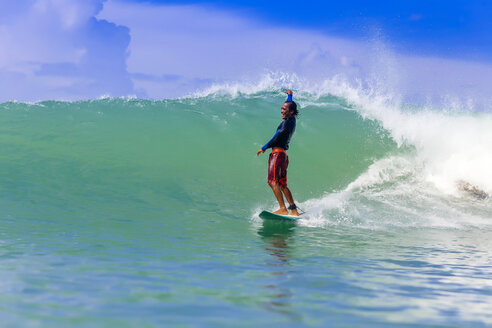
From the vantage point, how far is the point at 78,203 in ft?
27.2

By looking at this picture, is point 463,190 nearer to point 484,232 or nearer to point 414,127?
point 414,127

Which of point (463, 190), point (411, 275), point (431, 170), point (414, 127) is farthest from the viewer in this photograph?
point (414, 127)

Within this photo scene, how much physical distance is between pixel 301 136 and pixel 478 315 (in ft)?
38.4

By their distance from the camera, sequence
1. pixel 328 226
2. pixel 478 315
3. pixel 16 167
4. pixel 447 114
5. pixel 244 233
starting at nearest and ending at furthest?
pixel 478 315 → pixel 244 233 → pixel 328 226 → pixel 16 167 → pixel 447 114

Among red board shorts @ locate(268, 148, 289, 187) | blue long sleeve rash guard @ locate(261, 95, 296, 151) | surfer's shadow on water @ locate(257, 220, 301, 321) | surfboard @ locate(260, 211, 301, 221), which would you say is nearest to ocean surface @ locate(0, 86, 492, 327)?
surfer's shadow on water @ locate(257, 220, 301, 321)

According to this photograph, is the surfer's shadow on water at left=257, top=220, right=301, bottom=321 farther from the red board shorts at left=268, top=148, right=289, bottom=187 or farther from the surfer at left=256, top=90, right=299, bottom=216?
the red board shorts at left=268, top=148, right=289, bottom=187

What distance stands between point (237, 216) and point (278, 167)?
1.07 meters

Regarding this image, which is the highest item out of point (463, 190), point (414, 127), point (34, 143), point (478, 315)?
point (414, 127)

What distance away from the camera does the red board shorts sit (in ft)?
26.7

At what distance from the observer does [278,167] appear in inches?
320

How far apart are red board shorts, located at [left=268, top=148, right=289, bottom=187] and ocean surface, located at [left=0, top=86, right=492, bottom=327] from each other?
2.43 feet

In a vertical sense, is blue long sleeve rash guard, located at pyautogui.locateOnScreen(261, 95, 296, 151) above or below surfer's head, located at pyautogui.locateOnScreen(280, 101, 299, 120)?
below

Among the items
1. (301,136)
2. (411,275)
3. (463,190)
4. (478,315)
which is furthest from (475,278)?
(301,136)

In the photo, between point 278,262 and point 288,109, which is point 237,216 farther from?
point 278,262
